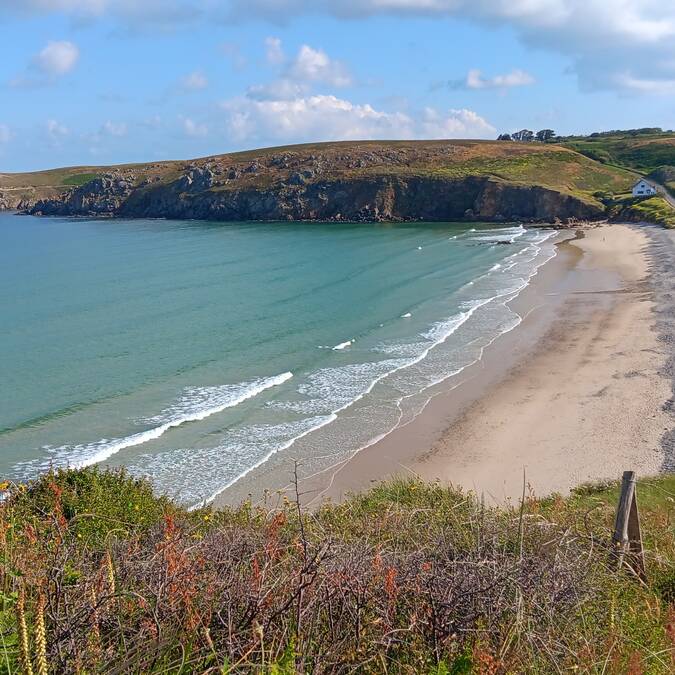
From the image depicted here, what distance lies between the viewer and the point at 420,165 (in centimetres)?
11969

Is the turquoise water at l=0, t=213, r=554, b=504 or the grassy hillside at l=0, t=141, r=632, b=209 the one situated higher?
the grassy hillside at l=0, t=141, r=632, b=209

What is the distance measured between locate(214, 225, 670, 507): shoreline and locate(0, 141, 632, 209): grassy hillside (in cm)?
6601

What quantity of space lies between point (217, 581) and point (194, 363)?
25.3m

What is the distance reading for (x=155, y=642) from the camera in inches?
161

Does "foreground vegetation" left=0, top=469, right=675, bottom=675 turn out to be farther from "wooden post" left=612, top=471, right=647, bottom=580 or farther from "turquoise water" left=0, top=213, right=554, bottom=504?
"turquoise water" left=0, top=213, right=554, bottom=504

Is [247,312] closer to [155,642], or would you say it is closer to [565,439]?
[565,439]

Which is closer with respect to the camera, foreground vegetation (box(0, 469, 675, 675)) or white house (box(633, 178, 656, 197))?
foreground vegetation (box(0, 469, 675, 675))

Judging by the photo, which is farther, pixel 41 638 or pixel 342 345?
pixel 342 345

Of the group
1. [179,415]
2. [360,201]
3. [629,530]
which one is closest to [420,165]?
[360,201]

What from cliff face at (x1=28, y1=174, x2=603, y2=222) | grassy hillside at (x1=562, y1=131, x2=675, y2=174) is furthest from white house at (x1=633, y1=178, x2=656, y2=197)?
grassy hillside at (x1=562, y1=131, x2=675, y2=174)

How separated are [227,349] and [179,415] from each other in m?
8.89

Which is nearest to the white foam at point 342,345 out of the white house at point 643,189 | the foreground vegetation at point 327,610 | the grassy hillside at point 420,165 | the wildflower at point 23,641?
the foreground vegetation at point 327,610

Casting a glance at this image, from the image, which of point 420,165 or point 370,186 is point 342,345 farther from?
point 420,165

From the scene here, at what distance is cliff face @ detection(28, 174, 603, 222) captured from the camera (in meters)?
96.9
